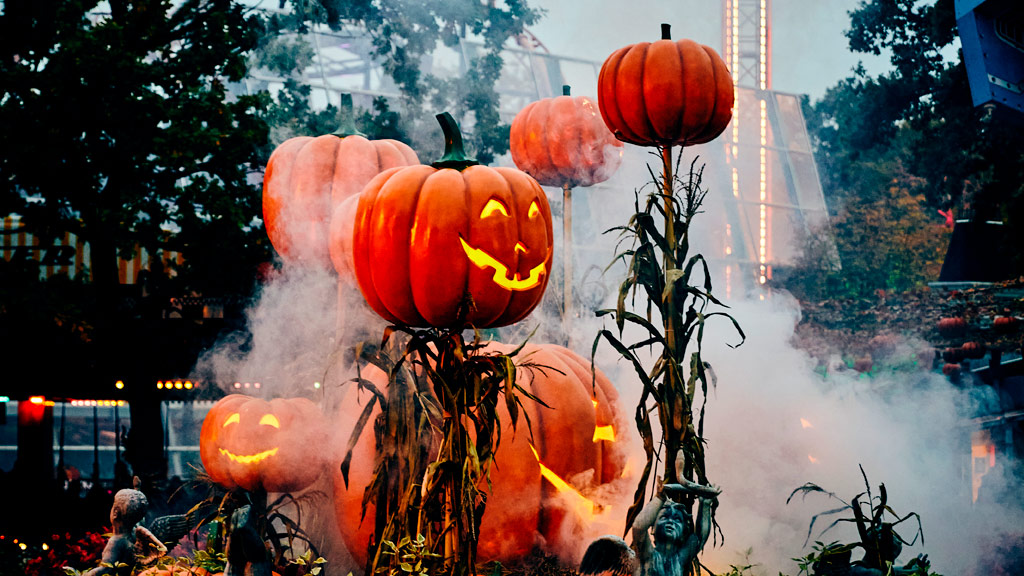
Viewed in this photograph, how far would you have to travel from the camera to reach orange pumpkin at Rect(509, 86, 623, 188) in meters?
5.46

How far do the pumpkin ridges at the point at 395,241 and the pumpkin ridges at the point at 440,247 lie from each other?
0.04 metres

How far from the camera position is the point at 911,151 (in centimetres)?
1398

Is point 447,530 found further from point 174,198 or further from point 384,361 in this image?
point 174,198

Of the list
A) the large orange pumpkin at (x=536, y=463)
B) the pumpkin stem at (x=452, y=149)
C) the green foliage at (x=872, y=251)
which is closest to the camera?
the pumpkin stem at (x=452, y=149)

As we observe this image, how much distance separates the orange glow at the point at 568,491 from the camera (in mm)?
4566

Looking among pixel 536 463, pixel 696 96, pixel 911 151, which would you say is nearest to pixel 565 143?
pixel 696 96

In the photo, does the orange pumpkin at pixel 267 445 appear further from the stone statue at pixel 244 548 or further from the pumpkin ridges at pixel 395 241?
the pumpkin ridges at pixel 395 241

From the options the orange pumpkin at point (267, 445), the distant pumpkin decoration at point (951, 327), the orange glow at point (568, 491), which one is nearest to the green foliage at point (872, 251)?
the distant pumpkin decoration at point (951, 327)

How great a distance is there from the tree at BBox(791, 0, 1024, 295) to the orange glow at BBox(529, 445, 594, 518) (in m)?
4.06

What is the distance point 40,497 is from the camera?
8242 millimetres

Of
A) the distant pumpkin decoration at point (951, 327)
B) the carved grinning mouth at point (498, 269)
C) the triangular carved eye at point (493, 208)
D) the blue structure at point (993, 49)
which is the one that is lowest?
the distant pumpkin decoration at point (951, 327)

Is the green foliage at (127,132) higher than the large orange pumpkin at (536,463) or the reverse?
higher

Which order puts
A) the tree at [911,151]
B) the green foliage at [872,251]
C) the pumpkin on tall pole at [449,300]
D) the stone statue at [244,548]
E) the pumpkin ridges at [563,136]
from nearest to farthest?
the pumpkin on tall pole at [449,300]
the stone statue at [244,548]
the pumpkin ridges at [563,136]
the tree at [911,151]
the green foliage at [872,251]

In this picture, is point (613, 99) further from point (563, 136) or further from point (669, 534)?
point (669, 534)
